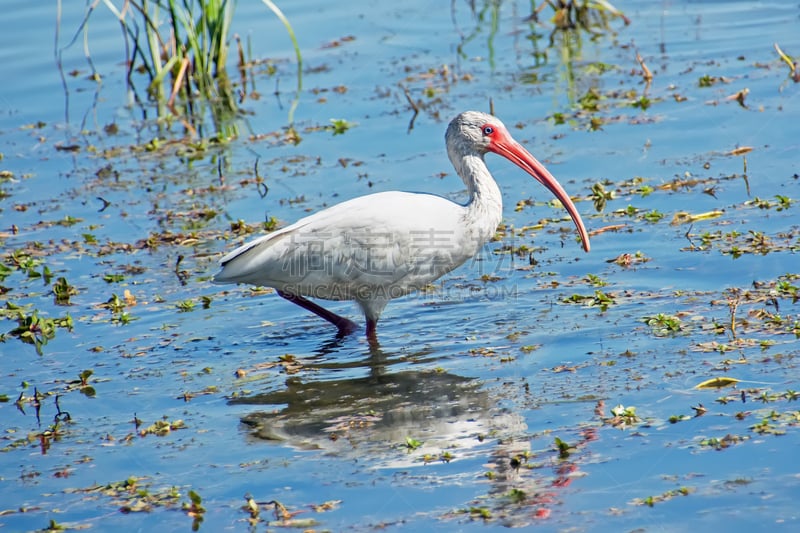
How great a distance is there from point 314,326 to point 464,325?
1084 millimetres

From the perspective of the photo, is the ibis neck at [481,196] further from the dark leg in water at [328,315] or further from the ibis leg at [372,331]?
the dark leg in water at [328,315]

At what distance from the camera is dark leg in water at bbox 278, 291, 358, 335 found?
7367 millimetres

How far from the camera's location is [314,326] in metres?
7.62

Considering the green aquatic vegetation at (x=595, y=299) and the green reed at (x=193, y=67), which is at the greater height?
the green reed at (x=193, y=67)

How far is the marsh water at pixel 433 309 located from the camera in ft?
16.5

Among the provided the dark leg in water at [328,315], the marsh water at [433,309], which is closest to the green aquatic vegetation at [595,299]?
the marsh water at [433,309]

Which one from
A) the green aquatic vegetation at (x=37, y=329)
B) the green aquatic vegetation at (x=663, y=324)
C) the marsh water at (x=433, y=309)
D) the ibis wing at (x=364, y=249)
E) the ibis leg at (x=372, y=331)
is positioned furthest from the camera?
the green aquatic vegetation at (x=37, y=329)

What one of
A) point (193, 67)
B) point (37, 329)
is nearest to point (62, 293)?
point (37, 329)

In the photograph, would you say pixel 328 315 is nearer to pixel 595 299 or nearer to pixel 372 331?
pixel 372 331

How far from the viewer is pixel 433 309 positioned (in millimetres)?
7551

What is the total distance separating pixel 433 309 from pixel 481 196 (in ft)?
3.04

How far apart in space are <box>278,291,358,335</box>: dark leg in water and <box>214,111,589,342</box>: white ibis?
2cm

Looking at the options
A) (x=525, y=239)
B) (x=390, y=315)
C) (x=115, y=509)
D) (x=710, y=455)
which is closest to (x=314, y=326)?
(x=390, y=315)

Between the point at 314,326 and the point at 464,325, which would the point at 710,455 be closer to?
the point at 464,325
